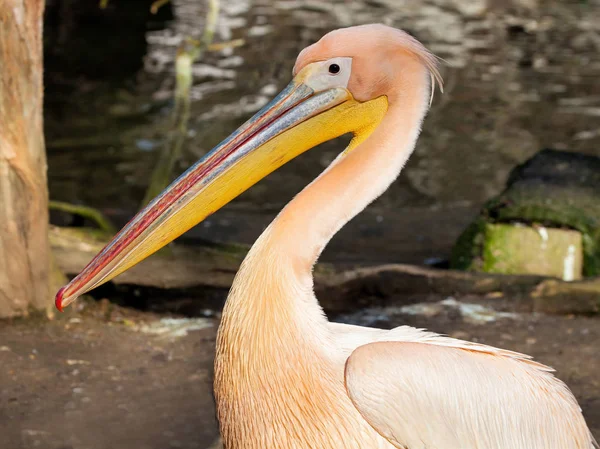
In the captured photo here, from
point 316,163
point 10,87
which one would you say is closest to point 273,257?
point 10,87

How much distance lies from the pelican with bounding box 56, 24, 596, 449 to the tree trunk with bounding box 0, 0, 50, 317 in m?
1.79

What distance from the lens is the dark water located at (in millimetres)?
8211

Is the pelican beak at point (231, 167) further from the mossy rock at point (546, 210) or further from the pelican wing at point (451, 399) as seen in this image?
the mossy rock at point (546, 210)

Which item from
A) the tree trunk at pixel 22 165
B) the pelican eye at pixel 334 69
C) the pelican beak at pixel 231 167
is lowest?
the tree trunk at pixel 22 165

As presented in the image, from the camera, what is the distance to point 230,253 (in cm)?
489

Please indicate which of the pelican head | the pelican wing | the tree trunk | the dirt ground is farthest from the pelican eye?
the tree trunk

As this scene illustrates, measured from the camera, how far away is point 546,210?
Answer: 5.25 meters

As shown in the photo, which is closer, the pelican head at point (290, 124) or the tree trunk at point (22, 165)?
the pelican head at point (290, 124)

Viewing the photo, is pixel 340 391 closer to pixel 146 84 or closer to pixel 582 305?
pixel 582 305

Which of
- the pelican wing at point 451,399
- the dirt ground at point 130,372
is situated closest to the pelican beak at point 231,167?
the pelican wing at point 451,399

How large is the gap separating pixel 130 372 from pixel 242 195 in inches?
157

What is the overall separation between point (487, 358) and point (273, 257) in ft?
2.10

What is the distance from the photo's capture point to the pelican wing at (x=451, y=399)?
7.43ft

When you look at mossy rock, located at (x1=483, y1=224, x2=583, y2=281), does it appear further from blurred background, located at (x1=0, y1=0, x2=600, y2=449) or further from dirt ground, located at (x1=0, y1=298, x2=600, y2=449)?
dirt ground, located at (x1=0, y1=298, x2=600, y2=449)
